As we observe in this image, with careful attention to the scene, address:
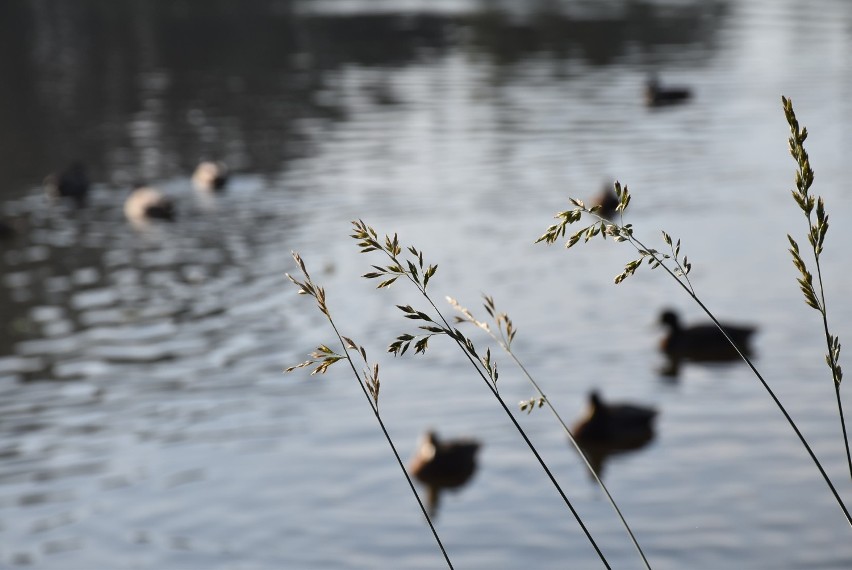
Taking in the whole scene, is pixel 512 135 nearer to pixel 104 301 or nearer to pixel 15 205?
pixel 15 205

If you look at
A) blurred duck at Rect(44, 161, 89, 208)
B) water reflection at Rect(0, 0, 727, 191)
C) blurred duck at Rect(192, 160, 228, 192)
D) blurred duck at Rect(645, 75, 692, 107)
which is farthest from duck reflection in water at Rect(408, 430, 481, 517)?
blurred duck at Rect(645, 75, 692, 107)

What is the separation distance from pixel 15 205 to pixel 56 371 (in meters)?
11.6

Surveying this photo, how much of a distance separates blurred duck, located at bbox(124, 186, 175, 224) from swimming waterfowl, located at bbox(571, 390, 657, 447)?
13.1 meters

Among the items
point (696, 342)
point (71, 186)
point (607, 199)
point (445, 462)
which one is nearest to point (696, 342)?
point (696, 342)

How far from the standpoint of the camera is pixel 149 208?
2364cm

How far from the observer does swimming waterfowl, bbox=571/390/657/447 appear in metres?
12.4

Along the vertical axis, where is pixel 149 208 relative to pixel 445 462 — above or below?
below

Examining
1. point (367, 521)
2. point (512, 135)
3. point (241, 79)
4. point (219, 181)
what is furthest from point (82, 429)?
point (241, 79)

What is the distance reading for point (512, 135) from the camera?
31.5 m

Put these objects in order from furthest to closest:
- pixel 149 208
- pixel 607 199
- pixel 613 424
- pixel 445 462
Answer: pixel 149 208
pixel 607 199
pixel 613 424
pixel 445 462

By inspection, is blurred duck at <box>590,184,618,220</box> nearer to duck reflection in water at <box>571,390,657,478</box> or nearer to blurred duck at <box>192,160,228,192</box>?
blurred duck at <box>192,160,228,192</box>

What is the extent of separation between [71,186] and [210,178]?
2750mm

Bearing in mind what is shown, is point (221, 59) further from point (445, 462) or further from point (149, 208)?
point (445, 462)

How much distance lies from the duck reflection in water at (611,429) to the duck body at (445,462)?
128 cm
